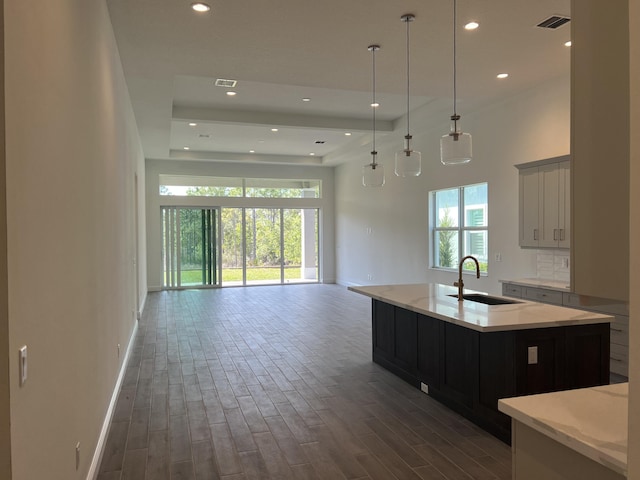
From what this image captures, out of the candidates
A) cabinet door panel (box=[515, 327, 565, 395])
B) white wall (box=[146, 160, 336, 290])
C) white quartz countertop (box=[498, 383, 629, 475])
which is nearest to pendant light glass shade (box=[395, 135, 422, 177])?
cabinet door panel (box=[515, 327, 565, 395])

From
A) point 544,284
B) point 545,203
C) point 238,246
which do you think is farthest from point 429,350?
point 238,246

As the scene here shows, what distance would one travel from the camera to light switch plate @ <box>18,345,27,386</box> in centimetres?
135

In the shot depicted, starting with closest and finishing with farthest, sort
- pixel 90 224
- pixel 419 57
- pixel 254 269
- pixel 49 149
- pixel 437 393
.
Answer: pixel 49 149
pixel 90 224
pixel 437 393
pixel 419 57
pixel 254 269

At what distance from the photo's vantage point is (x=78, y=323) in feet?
7.64

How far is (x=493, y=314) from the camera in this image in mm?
3393

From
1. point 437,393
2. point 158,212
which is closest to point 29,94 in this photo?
point 437,393

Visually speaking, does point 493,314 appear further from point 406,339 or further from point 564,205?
point 564,205

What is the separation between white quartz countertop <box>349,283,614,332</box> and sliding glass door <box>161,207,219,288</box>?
8.43 metres

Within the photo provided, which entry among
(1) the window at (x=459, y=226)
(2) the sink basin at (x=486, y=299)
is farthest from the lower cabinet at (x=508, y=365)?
(1) the window at (x=459, y=226)

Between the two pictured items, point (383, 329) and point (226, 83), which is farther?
point (226, 83)

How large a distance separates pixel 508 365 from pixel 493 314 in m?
0.38

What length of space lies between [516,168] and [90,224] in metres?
5.39

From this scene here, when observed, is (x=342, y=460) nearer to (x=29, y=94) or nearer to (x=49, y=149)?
(x=49, y=149)

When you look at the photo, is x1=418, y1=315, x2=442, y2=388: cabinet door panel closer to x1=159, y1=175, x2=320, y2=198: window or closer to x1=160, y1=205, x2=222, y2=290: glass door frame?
x1=160, y1=205, x2=222, y2=290: glass door frame
